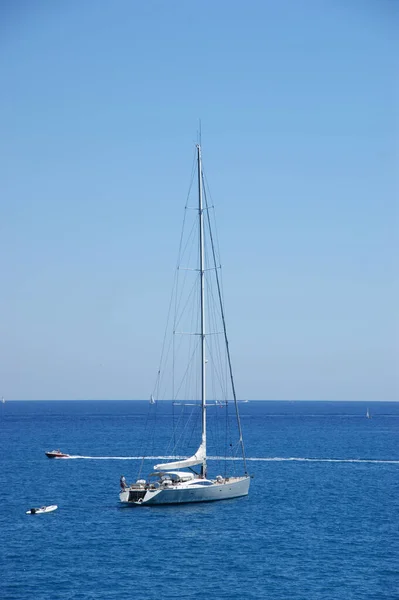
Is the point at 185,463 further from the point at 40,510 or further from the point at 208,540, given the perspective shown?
the point at 208,540

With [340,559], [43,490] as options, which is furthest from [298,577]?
[43,490]

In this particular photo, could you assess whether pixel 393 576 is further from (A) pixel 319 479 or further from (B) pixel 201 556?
(A) pixel 319 479

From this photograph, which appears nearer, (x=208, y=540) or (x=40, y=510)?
(x=208, y=540)

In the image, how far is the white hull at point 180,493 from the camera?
7225cm

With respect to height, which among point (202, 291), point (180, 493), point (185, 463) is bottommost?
point (180, 493)

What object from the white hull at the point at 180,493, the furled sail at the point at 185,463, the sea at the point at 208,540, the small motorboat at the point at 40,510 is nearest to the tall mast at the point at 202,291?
the furled sail at the point at 185,463

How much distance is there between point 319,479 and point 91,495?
27201mm

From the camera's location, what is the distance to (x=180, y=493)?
72.7m

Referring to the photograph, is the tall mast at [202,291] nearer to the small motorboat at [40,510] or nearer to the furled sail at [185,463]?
the furled sail at [185,463]

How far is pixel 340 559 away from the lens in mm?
54250

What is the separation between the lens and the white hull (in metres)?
72.2

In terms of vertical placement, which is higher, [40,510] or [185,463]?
[185,463]

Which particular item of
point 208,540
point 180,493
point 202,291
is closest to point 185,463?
point 180,493

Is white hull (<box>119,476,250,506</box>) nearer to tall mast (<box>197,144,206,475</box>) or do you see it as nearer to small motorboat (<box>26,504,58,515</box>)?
tall mast (<box>197,144,206,475</box>)
